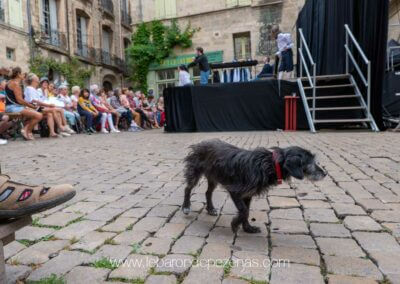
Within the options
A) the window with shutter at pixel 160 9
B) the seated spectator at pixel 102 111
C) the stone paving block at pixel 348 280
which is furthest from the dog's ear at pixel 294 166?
the window with shutter at pixel 160 9

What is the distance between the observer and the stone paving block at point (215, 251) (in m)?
2.25

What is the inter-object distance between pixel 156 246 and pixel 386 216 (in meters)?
1.85

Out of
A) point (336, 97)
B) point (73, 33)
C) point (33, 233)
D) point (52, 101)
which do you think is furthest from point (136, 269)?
point (73, 33)

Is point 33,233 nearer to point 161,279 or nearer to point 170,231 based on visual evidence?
point 170,231

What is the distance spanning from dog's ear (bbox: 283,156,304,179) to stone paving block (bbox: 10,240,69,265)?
1.56 meters

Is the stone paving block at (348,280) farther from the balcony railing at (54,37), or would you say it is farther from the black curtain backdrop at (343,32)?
the balcony railing at (54,37)

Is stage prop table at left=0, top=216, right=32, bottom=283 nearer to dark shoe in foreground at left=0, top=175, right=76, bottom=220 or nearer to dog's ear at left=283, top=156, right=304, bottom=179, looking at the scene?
dark shoe in foreground at left=0, top=175, right=76, bottom=220

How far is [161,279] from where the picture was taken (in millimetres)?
1962

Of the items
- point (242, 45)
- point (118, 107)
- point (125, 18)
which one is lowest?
point (118, 107)

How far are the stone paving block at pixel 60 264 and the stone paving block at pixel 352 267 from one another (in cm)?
145

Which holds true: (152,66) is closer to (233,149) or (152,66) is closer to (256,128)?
(256,128)

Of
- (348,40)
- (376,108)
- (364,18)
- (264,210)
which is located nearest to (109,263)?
(264,210)

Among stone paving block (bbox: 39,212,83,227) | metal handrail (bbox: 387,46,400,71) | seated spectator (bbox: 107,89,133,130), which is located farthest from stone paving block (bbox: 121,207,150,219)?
seated spectator (bbox: 107,89,133,130)

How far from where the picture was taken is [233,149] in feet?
9.09
